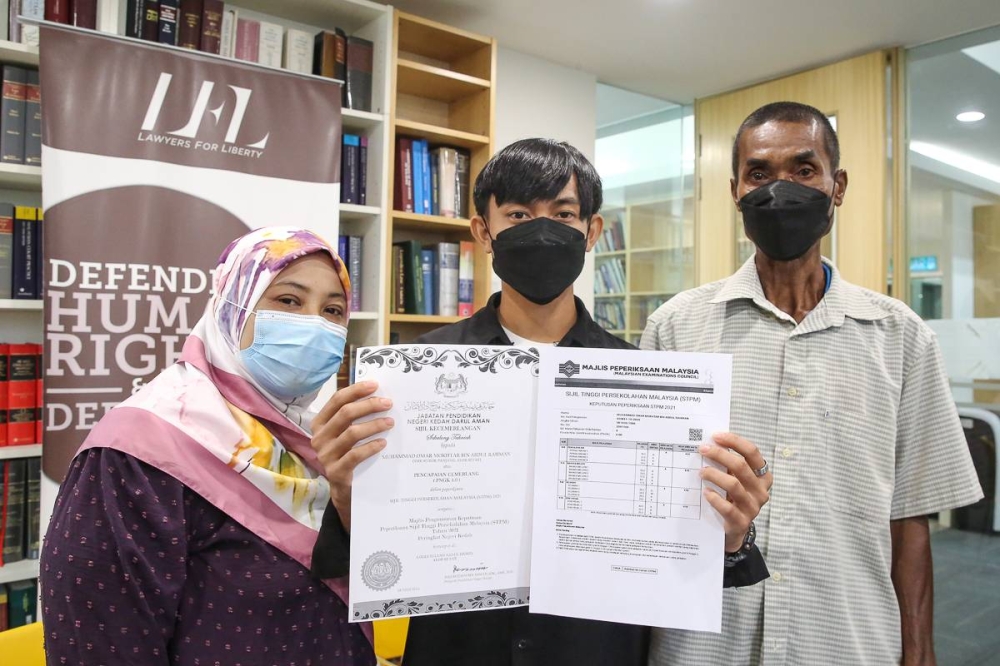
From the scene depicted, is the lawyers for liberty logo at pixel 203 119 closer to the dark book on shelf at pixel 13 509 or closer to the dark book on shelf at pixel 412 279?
the dark book on shelf at pixel 412 279

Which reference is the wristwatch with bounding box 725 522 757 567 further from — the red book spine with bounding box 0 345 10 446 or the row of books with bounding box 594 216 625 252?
the row of books with bounding box 594 216 625 252

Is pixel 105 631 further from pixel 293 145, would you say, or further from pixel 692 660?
pixel 293 145

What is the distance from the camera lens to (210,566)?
114 centimetres

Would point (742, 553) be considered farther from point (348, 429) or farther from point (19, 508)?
point (19, 508)

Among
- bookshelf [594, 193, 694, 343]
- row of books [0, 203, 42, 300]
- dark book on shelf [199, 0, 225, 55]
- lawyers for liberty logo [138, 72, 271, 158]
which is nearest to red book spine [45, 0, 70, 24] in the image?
lawyers for liberty logo [138, 72, 271, 158]

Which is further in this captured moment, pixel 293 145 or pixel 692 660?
pixel 293 145

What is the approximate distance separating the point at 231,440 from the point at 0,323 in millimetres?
1962

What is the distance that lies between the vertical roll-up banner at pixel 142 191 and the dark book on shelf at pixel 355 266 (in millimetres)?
315

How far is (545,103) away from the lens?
4.20m

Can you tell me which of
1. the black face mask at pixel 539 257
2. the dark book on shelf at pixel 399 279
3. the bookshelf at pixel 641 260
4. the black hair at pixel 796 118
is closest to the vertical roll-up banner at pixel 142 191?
the dark book on shelf at pixel 399 279

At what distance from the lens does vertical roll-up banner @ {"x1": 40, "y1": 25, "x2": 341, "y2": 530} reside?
2.27 meters

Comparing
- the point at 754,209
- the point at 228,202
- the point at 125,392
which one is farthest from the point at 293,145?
the point at 754,209

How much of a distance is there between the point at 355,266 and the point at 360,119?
697 mm

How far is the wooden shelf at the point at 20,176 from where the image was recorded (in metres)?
2.30
